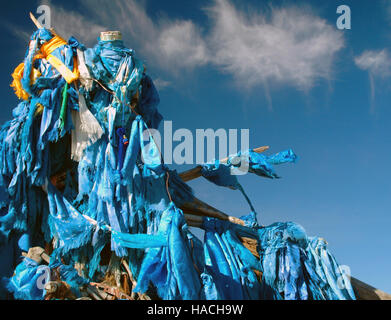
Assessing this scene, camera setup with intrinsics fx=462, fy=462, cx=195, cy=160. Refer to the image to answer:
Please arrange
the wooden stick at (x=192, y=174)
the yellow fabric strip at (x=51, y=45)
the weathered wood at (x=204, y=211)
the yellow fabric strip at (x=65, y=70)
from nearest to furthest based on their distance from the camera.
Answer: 1. the yellow fabric strip at (x=65, y=70)
2. the yellow fabric strip at (x=51, y=45)
3. the weathered wood at (x=204, y=211)
4. the wooden stick at (x=192, y=174)

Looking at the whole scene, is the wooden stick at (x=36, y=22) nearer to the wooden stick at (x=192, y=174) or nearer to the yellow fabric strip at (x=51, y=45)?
the yellow fabric strip at (x=51, y=45)

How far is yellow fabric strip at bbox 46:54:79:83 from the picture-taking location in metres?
8.52

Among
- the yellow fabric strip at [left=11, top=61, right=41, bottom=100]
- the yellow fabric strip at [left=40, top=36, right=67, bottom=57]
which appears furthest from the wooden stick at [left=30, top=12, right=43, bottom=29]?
the yellow fabric strip at [left=11, top=61, right=41, bottom=100]

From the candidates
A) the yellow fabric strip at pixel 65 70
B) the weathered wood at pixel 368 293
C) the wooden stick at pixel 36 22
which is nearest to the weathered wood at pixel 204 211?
the weathered wood at pixel 368 293

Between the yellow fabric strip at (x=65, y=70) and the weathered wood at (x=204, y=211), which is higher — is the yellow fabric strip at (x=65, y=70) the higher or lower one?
the higher one

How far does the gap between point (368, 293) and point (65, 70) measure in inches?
273

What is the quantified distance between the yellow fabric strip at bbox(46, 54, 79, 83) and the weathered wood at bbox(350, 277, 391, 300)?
21.0ft

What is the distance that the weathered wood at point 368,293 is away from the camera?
8.41 metres

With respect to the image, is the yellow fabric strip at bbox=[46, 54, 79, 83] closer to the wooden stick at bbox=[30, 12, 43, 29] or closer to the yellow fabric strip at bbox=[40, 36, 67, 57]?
the yellow fabric strip at bbox=[40, 36, 67, 57]

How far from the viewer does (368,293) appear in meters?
8.45

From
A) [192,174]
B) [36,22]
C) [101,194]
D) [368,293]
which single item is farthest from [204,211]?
[36,22]

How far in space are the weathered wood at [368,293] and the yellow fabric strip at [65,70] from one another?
6414 mm

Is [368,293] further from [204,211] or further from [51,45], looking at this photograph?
[51,45]

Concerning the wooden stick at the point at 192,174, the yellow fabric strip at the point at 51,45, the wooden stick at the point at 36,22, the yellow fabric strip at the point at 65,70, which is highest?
the wooden stick at the point at 36,22
